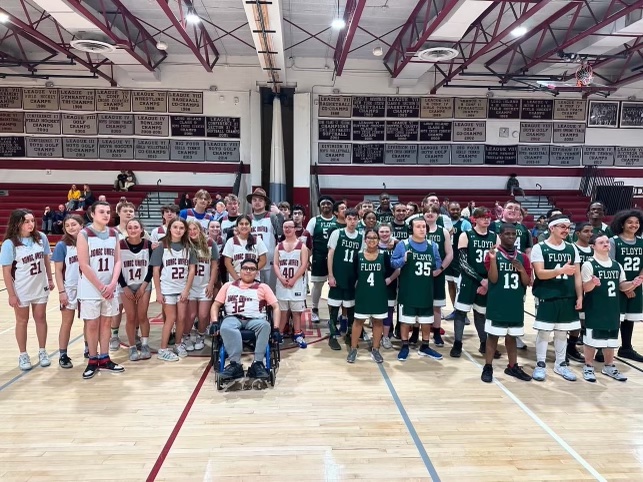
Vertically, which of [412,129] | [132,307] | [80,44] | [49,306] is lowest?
[49,306]

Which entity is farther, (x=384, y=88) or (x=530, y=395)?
(x=384, y=88)

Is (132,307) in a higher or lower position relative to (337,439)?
higher

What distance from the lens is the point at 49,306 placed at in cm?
721

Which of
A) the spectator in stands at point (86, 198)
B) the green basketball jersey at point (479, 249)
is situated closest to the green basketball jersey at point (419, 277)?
the green basketball jersey at point (479, 249)

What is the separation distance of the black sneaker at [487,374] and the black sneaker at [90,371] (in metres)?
3.73

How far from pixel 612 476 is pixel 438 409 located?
1.22 m

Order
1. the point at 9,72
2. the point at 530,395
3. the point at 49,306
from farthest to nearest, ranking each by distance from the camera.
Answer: the point at 9,72 < the point at 49,306 < the point at 530,395

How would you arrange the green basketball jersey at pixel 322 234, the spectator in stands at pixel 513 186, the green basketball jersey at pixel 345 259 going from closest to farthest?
1. the green basketball jersey at pixel 345 259
2. the green basketball jersey at pixel 322 234
3. the spectator in stands at pixel 513 186

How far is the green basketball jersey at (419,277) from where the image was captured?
4457mm

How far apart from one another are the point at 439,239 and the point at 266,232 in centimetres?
204

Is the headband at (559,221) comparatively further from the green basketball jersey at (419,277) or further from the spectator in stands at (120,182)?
the spectator in stands at (120,182)

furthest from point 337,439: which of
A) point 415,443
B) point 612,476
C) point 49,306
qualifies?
point 49,306

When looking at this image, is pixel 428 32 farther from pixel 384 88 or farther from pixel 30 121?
pixel 30 121

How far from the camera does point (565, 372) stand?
4164 mm
